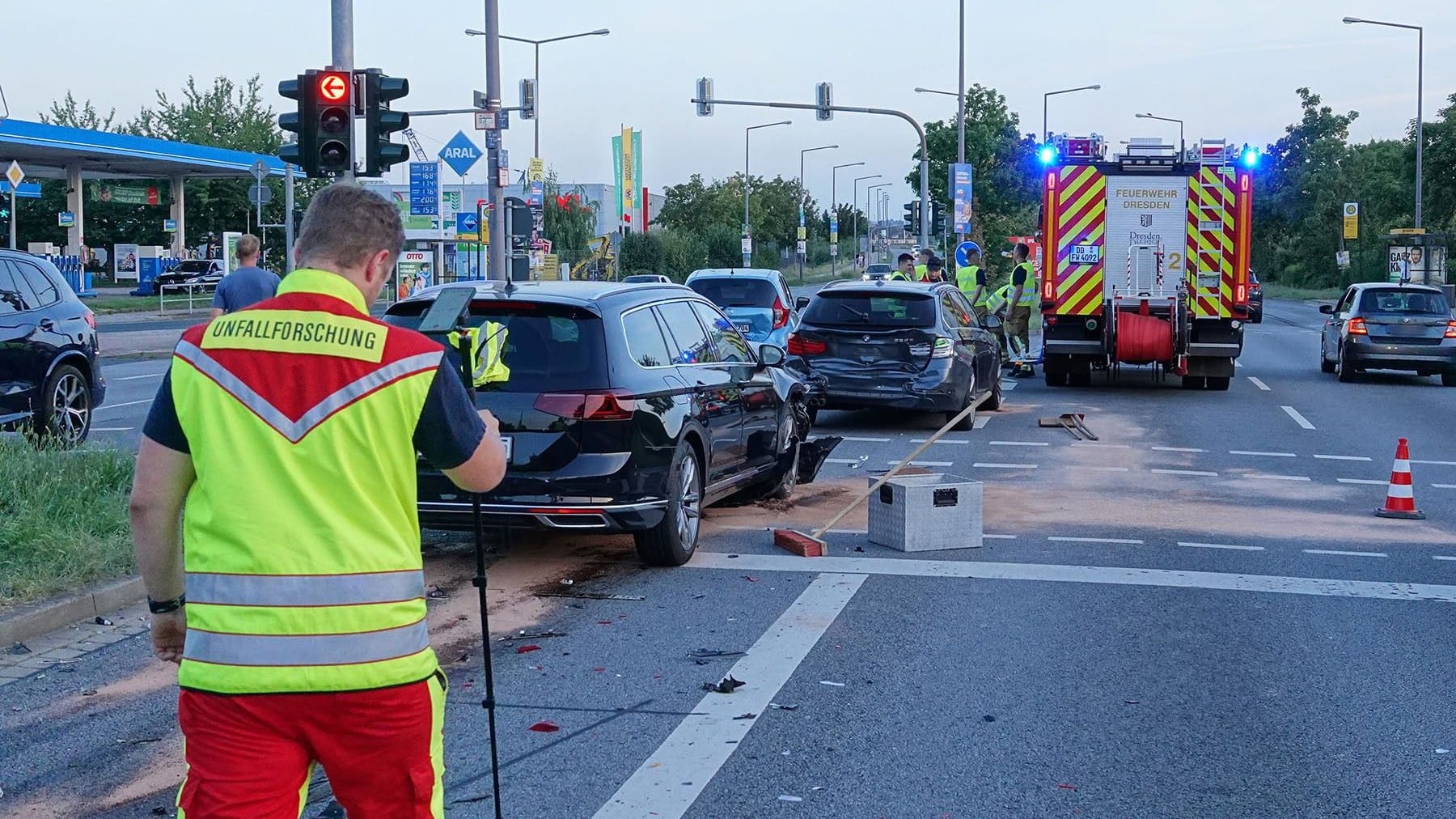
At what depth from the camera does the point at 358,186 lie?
10.8 feet

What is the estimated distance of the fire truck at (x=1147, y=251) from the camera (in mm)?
20578

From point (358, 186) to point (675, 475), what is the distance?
5.57m

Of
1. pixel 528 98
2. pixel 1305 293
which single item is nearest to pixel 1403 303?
pixel 528 98

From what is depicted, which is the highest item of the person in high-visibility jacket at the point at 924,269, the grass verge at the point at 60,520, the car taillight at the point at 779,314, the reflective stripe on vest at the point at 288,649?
the person in high-visibility jacket at the point at 924,269

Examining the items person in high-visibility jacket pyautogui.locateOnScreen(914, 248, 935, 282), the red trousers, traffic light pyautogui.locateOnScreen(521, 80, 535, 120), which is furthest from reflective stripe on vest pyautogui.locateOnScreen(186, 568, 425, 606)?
traffic light pyautogui.locateOnScreen(521, 80, 535, 120)

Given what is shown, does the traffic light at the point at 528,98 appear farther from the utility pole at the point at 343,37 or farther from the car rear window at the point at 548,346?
the car rear window at the point at 548,346

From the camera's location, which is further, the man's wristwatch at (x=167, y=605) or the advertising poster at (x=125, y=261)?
the advertising poster at (x=125, y=261)

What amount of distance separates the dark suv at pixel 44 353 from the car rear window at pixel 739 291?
917cm

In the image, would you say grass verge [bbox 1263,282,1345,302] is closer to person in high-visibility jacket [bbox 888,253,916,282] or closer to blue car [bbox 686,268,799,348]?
person in high-visibility jacket [bbox 888,253,916,282]

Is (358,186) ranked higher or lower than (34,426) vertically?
higher

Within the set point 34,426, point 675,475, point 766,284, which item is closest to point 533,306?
point 675,475

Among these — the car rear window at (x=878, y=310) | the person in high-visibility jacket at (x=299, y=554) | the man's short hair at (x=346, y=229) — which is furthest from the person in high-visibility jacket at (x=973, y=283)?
the person in high-visibility jacket at (x=299, y=554)

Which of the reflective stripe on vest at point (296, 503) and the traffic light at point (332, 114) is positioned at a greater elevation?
the traffic light at point (332, 114)

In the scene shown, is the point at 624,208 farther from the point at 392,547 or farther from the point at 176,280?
the point at 392,547
